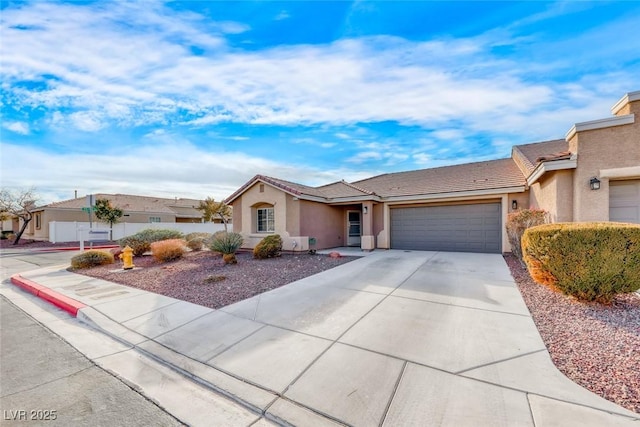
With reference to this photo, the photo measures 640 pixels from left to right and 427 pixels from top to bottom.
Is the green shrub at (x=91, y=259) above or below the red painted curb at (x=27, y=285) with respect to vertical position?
above

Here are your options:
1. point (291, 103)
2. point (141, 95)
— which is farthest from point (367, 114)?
point (141, 95)

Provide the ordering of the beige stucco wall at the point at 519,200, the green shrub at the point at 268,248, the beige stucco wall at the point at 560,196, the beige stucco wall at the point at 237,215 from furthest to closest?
the beige stucco wall at the point at 237,215 → the green shrub at the point at 268,248 → the beige stucco wall at the point at 519,200 → the beige stucco wall at the point at 560,196

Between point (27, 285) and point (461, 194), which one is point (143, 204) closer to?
point (27, 285)

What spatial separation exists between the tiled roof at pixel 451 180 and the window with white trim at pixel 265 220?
5993 mm

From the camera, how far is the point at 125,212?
94.7 feet

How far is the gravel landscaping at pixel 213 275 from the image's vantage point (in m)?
6.83

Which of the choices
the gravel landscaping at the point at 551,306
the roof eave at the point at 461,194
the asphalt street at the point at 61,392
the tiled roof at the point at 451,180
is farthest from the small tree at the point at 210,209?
the asphalt street at the point at 61,392

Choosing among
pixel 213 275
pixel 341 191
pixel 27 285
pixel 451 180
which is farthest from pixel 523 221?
pixel 27 285

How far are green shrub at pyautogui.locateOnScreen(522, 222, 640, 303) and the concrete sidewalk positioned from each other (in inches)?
39.1

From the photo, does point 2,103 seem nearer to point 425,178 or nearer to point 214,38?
point 214,38

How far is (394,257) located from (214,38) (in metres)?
10.1

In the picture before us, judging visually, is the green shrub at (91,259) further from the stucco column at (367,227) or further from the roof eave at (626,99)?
the roof eave at (626,99)

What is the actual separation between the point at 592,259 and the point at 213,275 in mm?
9042

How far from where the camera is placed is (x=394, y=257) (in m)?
11.4
